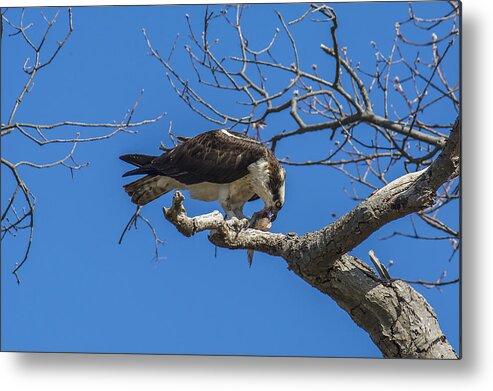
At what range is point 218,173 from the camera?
372 centimetres

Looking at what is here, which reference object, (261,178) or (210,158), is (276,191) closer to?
(261,178)

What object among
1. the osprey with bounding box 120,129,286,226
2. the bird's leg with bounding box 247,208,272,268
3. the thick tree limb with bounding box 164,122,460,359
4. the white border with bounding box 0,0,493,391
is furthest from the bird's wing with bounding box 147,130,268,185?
the white border with bounding box 0,0,493,391

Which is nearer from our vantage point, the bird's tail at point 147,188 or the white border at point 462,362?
the white border at point 462,362

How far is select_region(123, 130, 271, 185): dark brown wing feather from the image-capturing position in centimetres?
363

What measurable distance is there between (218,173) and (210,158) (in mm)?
65

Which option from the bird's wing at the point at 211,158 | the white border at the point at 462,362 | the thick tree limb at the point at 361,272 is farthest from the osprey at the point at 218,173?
the white border at the point at 462,362

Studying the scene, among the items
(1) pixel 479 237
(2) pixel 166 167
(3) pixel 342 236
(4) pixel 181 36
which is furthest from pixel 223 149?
(1) pixel 479 237

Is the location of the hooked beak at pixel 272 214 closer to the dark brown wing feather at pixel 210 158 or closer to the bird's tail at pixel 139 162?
the dark brown wing feather at pixel 210 158

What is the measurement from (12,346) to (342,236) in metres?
1.26

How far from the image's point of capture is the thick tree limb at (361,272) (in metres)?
3.13

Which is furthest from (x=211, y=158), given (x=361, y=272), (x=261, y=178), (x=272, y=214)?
(x=361, y=272)

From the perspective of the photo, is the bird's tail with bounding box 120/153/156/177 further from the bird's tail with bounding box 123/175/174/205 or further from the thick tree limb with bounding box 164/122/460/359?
the thick tree limb with bounding box 164/122/460/359

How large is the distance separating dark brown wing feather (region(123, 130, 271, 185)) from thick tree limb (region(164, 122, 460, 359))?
1.29 feet

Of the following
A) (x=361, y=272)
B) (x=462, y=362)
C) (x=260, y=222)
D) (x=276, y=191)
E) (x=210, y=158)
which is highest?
(x=210, y=158)
